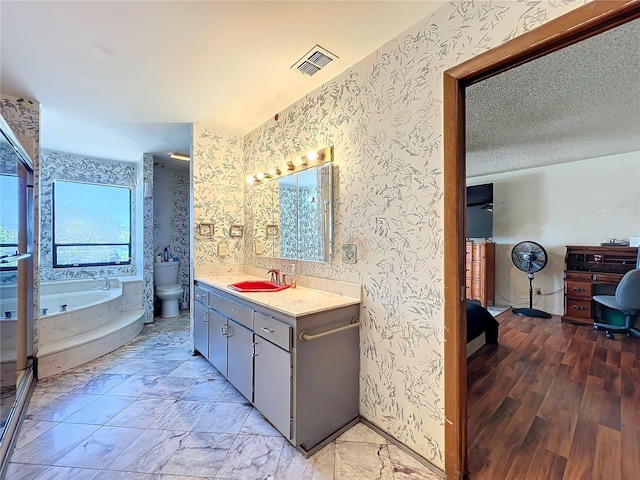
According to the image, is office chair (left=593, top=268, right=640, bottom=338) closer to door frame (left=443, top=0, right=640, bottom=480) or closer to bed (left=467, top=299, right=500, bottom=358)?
bed (left=467, top=299, right=500, bottom=358)

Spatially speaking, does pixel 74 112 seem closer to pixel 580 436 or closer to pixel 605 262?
pixel 580 436

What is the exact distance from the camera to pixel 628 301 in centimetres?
309

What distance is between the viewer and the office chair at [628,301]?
304 cm

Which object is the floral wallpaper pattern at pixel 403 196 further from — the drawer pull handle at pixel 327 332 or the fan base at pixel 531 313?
the fan base at pixel 531 313

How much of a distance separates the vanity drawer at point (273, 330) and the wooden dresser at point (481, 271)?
421 centimetres

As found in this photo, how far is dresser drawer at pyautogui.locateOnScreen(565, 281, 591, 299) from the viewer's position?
388 centimetres

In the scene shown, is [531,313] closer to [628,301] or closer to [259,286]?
[628,301]

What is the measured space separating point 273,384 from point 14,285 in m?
2.22

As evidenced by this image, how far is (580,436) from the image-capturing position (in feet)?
5.64

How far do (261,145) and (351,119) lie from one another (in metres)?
1.28

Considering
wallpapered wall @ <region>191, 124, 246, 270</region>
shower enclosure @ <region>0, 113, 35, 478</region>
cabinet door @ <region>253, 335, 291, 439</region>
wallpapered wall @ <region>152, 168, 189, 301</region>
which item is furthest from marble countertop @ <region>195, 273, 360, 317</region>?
wallpapered wall @ <region>152, 168, 189, 301</region>

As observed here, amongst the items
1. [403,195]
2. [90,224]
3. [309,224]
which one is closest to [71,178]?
[90,224]

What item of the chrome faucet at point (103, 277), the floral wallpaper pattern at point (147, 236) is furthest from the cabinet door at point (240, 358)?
the chrome faucet at point (103, 277)

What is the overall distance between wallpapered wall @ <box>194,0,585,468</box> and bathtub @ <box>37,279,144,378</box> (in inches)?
104
